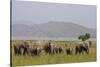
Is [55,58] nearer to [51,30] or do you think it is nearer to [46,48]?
[46,48]

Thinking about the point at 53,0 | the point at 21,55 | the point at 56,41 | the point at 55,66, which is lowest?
the point at 55,66

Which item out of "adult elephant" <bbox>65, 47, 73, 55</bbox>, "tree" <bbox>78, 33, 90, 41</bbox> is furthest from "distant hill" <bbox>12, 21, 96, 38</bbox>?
"adult elephant" <bbox>65, 47, 73, 55</bbox>

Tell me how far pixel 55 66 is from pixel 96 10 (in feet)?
2.58

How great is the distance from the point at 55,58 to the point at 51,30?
0.30 metres

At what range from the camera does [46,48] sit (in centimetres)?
196

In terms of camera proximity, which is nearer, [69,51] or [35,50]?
[35,50]

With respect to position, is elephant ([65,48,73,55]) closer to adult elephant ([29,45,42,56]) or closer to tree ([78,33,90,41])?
tree ([78,33,90,41])

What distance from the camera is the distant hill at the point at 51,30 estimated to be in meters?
1.89

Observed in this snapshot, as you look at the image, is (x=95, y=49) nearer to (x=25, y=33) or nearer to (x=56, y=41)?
(x=56, y=41)

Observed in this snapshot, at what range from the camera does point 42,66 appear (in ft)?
6.38

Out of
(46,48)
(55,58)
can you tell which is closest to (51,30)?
(46,48)
